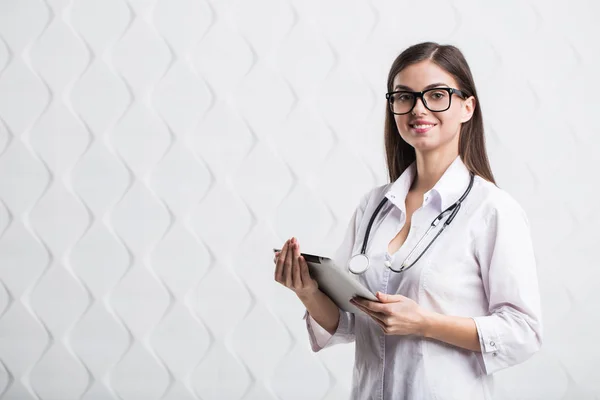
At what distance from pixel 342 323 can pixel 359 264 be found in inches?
7.1

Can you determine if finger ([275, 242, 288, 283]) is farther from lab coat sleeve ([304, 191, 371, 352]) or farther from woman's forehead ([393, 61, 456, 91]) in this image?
woman's forehead ([393, 61, 456, 91])

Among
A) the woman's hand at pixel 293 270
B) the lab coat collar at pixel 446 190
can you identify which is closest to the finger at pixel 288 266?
the woman's hand at pixel 293 270

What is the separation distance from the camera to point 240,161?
2307 millimetres

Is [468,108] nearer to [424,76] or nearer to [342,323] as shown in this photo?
[424,76]

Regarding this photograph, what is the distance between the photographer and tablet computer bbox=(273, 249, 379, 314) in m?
1.22

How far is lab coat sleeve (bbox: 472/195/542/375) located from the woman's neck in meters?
0.16

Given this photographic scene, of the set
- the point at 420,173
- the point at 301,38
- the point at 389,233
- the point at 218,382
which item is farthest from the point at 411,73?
the point at 218,382

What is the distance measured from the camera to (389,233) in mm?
1426

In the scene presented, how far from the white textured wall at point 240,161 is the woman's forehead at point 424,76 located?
92cm

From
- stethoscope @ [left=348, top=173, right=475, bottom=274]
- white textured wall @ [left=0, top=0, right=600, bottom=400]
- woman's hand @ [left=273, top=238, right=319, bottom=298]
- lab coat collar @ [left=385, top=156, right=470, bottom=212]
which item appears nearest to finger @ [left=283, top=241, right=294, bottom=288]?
woman's hand @ [left=273, top=238, right=319, bottom=298]

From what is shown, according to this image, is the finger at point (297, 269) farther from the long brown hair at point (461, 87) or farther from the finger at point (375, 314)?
the long brown hair at point (461, 87)

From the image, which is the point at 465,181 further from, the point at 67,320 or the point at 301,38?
the point at 67,320

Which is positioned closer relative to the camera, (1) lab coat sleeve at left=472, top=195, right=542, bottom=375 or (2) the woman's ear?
(1) lab coat sleeve at left=472, top=195, right=542, bottom=375

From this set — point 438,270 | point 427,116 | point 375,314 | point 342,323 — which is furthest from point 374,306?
point 427,116
